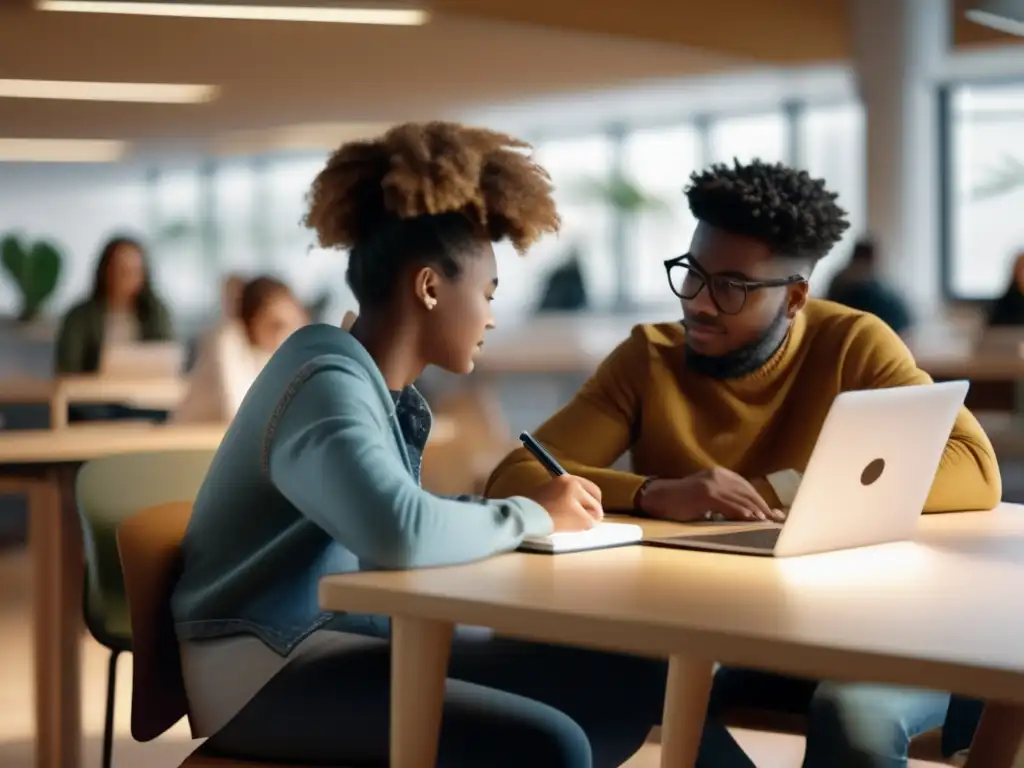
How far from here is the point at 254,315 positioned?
193 inches

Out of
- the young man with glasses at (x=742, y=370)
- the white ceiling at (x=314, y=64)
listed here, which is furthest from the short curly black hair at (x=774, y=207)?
the white ceiling at (x=314, y=64)

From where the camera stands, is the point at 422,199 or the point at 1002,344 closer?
the point at 422,199

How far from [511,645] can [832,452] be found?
0.61m

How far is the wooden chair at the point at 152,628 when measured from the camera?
1.75 meters

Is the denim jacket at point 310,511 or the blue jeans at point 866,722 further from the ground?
the denim jacket at point 310,511

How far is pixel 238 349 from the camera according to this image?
14.8ft

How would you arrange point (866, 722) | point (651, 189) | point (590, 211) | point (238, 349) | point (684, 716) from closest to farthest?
point (866, 722) < point (684, 716) < point (238, 349) < point (651, 189) < point (590, 211)

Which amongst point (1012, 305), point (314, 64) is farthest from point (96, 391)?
point (314, 64)

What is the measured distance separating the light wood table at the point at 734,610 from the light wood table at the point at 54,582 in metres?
1.56

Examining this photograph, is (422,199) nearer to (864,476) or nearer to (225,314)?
(864,476)

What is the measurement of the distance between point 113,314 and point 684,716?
5956mm

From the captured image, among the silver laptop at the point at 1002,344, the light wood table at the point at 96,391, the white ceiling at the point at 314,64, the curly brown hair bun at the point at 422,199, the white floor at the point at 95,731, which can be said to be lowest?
the white floor at the point at 95,731

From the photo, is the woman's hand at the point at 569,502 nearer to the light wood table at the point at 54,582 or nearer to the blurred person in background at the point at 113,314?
the light wood table at the point at 54,582

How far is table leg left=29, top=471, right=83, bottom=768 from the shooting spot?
2.98 meters
